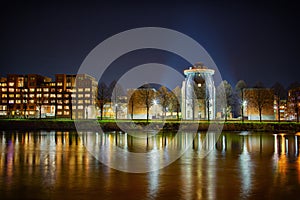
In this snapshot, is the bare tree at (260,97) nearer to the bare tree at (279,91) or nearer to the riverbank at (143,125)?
the bare tree at (279,91)

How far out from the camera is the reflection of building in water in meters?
68.8

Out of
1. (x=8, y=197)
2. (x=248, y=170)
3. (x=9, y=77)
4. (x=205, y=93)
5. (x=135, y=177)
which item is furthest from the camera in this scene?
(x=9, y=77)

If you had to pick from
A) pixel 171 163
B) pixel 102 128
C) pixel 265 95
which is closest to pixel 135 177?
pixel 171 163

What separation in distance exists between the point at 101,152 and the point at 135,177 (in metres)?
8.70

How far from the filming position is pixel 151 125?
51.8 m

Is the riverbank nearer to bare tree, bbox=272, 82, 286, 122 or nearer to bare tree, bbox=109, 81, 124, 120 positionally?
bare tree, bbox=272, 82, 286, 122

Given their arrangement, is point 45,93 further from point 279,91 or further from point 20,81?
point 279,91

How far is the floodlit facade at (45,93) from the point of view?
15188 centimetres

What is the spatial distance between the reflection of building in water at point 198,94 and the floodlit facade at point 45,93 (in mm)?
81019

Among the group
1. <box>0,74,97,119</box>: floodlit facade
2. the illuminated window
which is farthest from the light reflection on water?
the illuminated window

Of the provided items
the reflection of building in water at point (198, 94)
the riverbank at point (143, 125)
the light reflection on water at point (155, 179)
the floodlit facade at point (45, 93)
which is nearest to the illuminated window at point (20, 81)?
the floodlit facade at point (45, 93)

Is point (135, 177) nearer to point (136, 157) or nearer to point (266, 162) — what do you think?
point (136, 157)

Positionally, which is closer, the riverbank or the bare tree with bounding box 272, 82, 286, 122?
the riverbank

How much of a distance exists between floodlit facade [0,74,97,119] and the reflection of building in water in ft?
266
